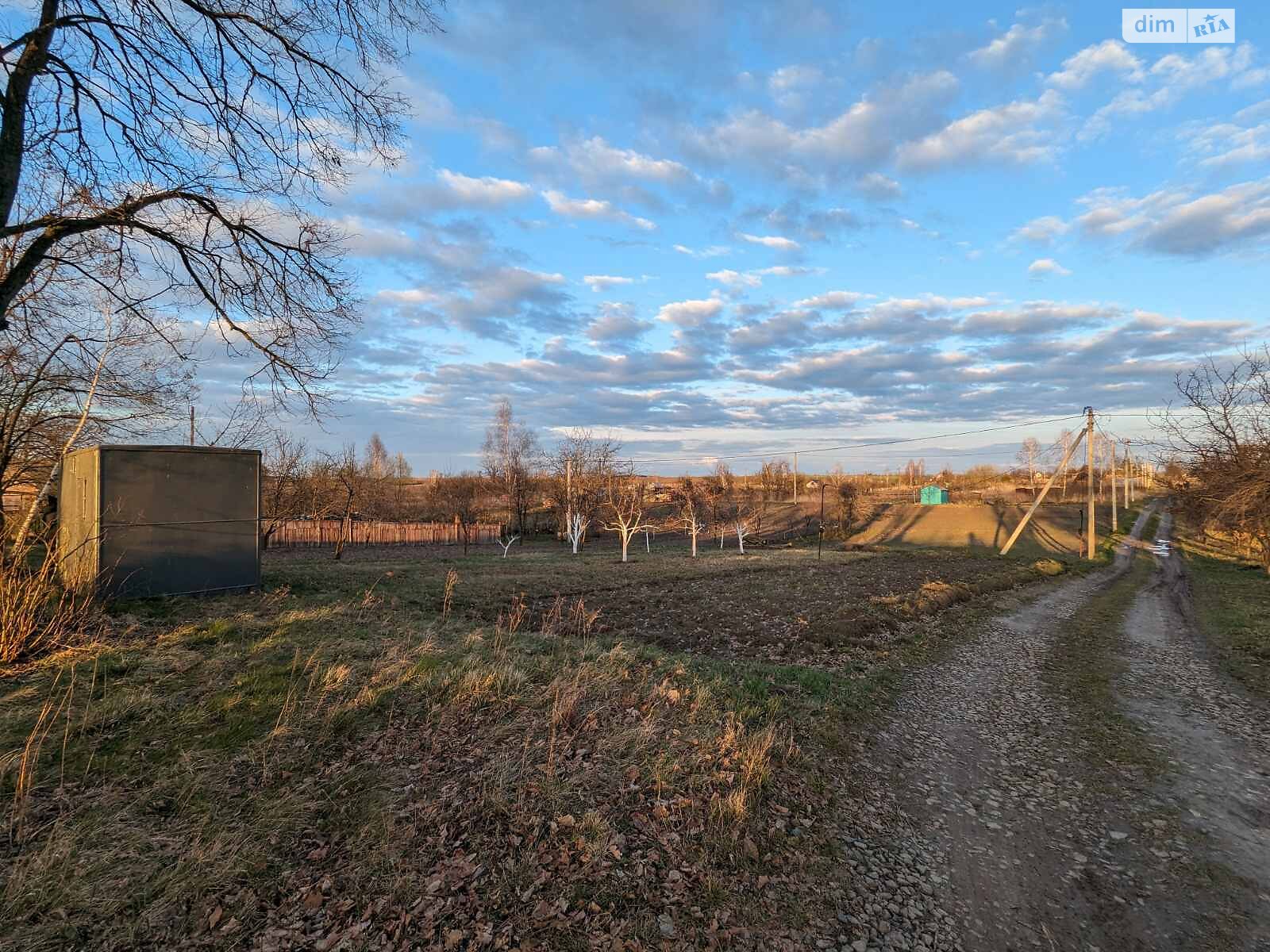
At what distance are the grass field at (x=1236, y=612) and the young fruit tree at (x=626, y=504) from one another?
20896mm

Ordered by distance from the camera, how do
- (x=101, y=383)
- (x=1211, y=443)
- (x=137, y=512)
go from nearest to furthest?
(x=137, y=512)
(x=101, y=383)
(x=1211, y=443)

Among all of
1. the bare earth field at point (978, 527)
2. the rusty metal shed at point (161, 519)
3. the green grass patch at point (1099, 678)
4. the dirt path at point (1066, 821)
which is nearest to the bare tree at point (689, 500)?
the bare earth field at point (978, 527)

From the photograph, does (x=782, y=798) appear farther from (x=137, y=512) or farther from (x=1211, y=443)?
(x=1211, y=443)

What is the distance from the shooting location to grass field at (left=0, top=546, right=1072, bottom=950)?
3.08m

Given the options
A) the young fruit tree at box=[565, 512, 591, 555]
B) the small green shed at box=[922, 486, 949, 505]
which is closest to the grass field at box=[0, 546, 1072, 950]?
the young fruit tree at box=[565, 512, 591, 555]

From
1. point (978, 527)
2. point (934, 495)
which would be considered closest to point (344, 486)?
point (978, 527)

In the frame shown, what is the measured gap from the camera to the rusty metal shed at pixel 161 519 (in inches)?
321

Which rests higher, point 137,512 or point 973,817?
point 137,512

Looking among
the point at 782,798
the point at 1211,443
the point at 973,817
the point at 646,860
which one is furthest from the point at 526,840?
the point at 1211,443

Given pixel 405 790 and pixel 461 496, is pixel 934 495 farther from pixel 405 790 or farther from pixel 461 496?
pixel 405 790

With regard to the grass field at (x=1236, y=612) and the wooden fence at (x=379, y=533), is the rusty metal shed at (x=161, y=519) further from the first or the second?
the wooden fence at (x=379, y=533)

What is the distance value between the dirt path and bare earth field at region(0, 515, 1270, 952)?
26 mm

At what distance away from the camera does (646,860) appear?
3.75 meters

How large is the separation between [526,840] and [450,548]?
34.1 metres
